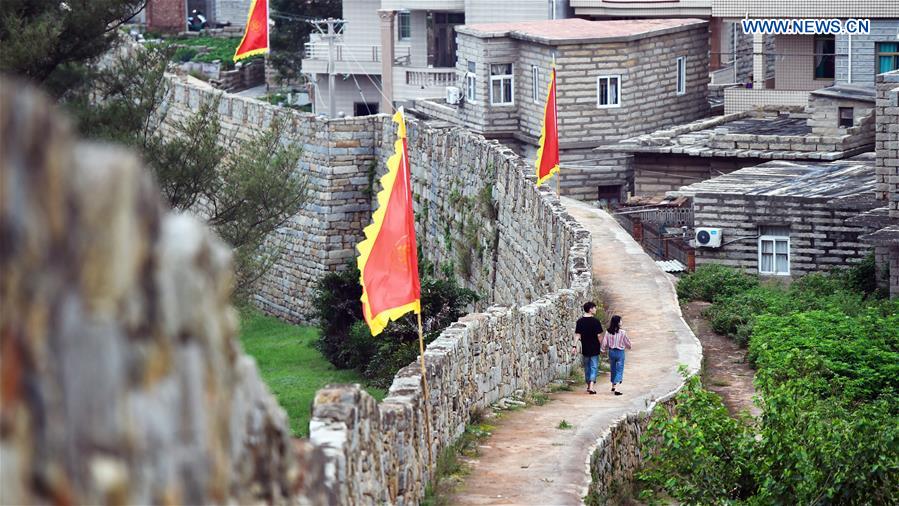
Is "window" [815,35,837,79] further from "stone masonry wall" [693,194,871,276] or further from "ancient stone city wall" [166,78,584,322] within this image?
"ancient stone city wall" [166,78,584,322]

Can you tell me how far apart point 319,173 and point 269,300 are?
2.72 m

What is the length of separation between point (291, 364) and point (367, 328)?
216 cm

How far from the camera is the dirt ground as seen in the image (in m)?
19.3

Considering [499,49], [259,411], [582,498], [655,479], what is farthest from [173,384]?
[499,49]

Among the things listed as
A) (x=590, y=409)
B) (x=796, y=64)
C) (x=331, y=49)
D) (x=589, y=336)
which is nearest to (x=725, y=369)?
(x=589, y=336)

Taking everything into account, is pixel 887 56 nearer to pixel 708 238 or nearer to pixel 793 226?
pixel 793 226

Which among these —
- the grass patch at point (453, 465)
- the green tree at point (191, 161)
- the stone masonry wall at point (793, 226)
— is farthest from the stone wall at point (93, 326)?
the stone masonry wall at point (793, 226)

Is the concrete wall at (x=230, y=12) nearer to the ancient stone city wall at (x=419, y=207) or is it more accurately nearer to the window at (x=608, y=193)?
the window at (x=608, y=193)

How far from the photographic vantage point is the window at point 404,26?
49.2 meters

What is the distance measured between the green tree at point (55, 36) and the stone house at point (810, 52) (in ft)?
62.9

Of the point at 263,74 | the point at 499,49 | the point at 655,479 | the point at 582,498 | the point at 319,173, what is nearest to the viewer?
the point at 582,498

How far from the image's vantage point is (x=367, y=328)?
26281 mm

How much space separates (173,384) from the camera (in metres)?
4.32

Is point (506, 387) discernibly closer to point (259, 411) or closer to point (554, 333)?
point (554, 333)
